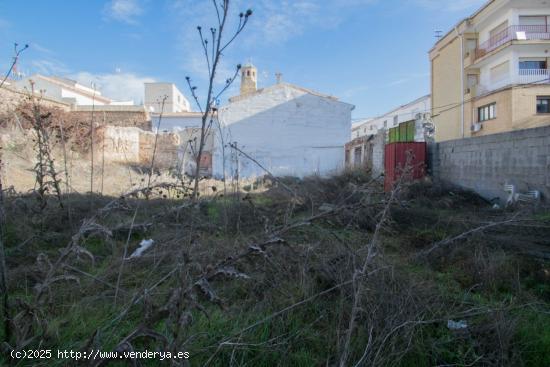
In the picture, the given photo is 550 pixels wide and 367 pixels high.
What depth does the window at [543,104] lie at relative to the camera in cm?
2028

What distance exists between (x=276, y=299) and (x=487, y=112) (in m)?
24.7

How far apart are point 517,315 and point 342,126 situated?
19.1 m

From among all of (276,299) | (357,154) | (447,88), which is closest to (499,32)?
(447,88)

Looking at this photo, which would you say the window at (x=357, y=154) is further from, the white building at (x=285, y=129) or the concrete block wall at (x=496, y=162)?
the concrete block wall at (x=496, y=162)

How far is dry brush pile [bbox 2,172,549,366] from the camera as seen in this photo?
1.60m

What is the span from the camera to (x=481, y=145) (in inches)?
315

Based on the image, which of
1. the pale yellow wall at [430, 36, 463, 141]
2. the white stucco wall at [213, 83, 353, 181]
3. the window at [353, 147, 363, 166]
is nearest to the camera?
the window at [353, 147, 363, 166]

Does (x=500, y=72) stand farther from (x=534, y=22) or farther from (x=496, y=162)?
(x=496, y=162)

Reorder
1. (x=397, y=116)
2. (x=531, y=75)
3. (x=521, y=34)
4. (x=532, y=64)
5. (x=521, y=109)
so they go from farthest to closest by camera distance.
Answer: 1. (x=397, y=116)
2. (x=532, y=64)
3. (x=521, y=34)
4. (x=531, y=75)
5. (x=521, y=109)

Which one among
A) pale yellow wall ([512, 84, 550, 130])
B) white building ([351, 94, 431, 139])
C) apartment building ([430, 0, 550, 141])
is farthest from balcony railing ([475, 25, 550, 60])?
white building ([351, 94, 431, 139])

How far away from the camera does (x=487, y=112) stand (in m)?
22.0

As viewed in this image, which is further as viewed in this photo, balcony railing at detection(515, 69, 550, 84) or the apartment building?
balcony railing at detection(515, 69, 550, 84)

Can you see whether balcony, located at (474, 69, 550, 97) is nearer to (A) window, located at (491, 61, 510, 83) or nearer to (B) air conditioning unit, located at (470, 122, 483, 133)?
(A) window, located at (491, 61, 510, 83)

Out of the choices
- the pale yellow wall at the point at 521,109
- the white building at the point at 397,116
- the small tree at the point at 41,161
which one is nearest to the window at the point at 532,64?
the pale yellow wall at the point at 521,109
